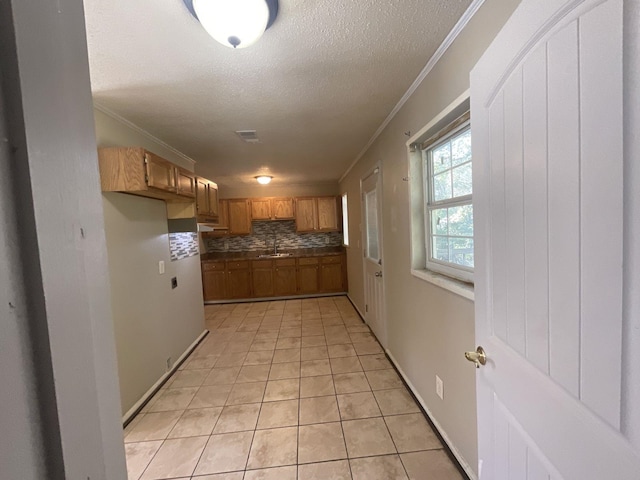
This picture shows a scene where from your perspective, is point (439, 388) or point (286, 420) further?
point (286, 420)

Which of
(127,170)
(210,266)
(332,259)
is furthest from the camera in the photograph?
(332,259)

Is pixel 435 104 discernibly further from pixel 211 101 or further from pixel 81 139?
pixel 81 139

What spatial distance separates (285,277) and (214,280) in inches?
51.9

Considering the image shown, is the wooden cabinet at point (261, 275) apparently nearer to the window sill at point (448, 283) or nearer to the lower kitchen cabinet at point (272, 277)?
the lower kitchen cabinet at point (272, 277)

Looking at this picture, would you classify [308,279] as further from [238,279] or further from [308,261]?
[238,279]

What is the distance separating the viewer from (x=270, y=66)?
61.3 inches

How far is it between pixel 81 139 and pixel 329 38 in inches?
50.0

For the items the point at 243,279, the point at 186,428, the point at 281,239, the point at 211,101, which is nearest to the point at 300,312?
the point at 243,279

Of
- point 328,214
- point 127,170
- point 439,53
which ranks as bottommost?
point 328,214

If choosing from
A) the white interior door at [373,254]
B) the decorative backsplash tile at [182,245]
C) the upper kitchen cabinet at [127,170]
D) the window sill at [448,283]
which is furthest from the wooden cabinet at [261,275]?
the window sill at [448,283]

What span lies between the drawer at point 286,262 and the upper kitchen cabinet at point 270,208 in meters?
0.89

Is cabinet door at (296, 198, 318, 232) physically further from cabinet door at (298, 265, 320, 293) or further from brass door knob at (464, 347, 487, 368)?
brass door knob at (464, 347, 487, 368)

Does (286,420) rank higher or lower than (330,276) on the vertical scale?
lower

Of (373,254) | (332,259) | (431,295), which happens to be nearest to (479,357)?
(431,295)
